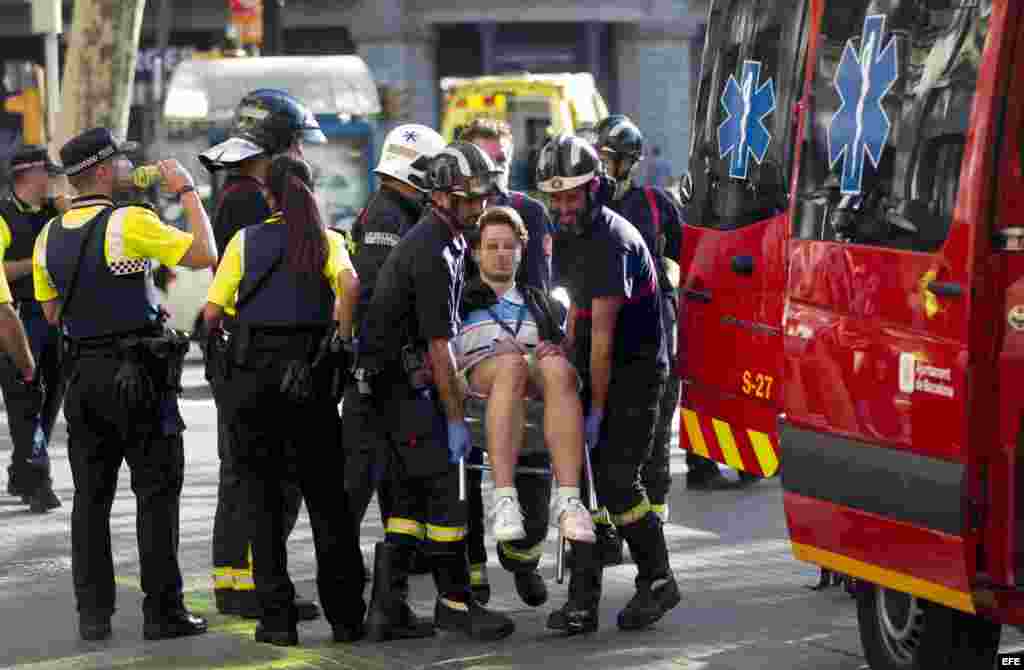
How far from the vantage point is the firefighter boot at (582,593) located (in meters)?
8.00

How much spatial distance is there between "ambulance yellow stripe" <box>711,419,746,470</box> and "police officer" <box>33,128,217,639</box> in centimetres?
228

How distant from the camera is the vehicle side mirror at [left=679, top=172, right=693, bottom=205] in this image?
9961mm

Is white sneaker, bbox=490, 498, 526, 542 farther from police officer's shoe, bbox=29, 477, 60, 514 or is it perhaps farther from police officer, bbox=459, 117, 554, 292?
police officer's shoe, bbox=29, 477, 60, 514

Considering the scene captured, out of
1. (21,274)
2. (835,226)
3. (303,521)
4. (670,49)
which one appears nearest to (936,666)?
(835,226)

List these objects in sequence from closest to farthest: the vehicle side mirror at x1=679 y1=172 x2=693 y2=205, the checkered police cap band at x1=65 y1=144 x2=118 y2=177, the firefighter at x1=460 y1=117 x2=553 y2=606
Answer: the checkered police cap band at x1=65 y1=144 x2=118 y2=177, the firefighter at x1=460 y1=117 x2=553 y2=606, the vehicle side mirror at x1=679 y1=172 x2=693 y2=205

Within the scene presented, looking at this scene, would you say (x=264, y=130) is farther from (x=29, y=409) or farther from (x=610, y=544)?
(x=29, y=409)

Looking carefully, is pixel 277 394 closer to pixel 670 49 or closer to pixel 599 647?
pixel 599 647

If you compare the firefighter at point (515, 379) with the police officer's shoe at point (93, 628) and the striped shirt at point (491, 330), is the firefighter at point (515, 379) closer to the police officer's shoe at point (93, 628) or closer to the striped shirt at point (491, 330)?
the striped shirt at point (491, 330)

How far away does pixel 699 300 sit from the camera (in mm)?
9531

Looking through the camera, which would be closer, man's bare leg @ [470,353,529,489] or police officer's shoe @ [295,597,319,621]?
man's bare leg @ [470,353,529,489]

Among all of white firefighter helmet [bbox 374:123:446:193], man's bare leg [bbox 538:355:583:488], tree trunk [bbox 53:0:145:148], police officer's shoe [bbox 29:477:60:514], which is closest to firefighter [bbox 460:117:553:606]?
white firefighter helmet [bbox 374:123:446:193]

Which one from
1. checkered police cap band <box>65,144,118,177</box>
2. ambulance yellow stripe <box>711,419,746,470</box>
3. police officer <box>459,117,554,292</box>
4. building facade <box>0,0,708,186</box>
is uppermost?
checkered police cap band <box>65,144,118,177</box>

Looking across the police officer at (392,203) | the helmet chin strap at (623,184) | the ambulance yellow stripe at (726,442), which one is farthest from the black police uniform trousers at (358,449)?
the helmet chin strap at (623,184)

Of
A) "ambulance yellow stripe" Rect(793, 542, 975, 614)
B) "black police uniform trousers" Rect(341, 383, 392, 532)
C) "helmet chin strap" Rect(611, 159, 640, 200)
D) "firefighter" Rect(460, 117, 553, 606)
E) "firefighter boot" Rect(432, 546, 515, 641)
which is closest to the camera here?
"ambulance yellow stripe" Rect(793, 542, 975, 614)
